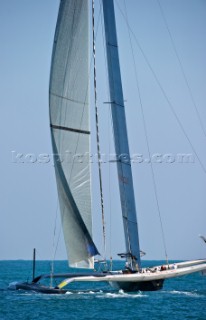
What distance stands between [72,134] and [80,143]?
0.60 metres

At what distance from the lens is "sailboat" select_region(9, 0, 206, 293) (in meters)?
39.5

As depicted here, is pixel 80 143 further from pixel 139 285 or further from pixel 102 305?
pixel 102 305

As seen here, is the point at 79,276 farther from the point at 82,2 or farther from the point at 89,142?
the point at 82,2

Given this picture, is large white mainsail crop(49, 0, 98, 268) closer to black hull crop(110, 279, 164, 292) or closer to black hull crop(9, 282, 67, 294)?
black hull crop(9, 282, 67, 294)

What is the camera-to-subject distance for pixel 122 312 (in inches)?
1362

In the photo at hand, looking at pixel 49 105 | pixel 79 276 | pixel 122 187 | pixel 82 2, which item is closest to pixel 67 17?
pixel 82 2

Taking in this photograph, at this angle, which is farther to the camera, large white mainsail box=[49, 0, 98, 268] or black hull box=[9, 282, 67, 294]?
large white mainsail box=[49, 0, 98, 268]

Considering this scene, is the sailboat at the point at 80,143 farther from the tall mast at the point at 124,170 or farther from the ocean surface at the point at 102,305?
the ocean surface at the point at 102,305

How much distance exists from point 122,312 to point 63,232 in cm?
668

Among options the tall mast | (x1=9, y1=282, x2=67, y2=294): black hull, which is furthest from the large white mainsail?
(x1=9, y1=282, x2=67, y2=294): black hull

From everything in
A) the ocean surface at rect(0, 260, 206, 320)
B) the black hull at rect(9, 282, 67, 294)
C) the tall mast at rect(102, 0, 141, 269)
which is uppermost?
the tall mast at rect(102, 0, 141, 269)

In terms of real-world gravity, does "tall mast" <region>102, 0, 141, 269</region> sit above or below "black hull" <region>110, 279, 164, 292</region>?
above

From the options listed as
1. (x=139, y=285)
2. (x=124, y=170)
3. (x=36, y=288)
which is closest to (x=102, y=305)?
(x=139, y=285)

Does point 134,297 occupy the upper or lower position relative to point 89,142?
lower
